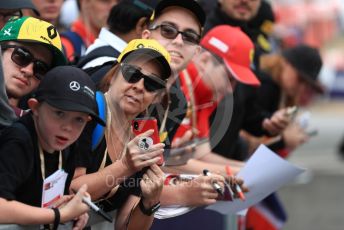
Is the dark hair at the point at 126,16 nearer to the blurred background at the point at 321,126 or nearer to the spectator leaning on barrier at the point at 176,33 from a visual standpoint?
the spectator leaning on barrier at the point at 176,33

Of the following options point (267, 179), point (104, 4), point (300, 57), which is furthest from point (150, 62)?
point (300, 57)

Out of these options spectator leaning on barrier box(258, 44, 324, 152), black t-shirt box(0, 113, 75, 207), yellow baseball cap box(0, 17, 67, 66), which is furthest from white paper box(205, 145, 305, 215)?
spectator leaning on barrier box(258, 44, 324, 152)

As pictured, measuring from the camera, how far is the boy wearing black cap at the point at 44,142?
430cm

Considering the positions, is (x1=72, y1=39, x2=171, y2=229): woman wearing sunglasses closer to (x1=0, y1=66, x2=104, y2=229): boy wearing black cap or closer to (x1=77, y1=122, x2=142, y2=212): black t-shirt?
(x1=77, y1=122, x2=142, y2=212): black t-shirt

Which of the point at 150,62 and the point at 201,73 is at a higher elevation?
the point at 150,62

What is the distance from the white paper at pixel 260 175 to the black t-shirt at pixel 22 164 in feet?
5.49

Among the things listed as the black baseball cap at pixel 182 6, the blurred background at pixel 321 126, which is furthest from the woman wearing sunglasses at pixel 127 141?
the blurred background at pixel 321 126

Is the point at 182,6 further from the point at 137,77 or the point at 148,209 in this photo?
the point at 148,209

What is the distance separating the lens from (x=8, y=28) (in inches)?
201

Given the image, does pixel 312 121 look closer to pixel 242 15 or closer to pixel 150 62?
pixel 242 15

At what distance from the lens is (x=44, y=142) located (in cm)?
447

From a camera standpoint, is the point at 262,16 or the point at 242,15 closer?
the point at 242,15

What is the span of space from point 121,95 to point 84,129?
287mm

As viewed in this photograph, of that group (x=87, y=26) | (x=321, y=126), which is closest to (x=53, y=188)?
(x=87, y=26)
